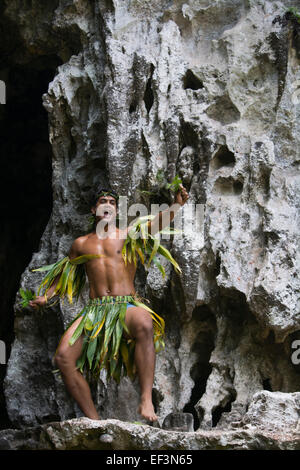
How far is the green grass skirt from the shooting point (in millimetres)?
4922

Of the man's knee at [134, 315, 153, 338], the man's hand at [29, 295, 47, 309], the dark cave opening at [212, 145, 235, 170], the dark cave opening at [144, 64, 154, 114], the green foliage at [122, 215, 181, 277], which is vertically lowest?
the man's knee at [134, 315, 153, 338]

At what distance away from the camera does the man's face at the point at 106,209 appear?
530 cm

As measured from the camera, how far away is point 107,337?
16.1 ft

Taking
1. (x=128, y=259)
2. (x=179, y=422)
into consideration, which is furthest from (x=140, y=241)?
(x=179, y=422)

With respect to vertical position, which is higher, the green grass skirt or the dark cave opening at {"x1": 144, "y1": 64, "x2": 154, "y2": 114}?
the dark cave opening at {"x1": 144, "y1": 64, "x2": 154, "y2": 114}

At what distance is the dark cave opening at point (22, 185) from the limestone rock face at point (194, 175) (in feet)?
7.08

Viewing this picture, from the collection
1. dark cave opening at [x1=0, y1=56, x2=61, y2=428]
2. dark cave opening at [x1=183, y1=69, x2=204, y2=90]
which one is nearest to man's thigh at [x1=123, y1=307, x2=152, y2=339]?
dark cave opening at [x1=183, y1=69, x2=204, y2=90]

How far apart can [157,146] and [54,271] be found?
4.62 feet

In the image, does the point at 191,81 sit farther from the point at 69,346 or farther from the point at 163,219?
the point at 69,346

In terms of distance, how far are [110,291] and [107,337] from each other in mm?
359

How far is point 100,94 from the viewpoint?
6.42 m

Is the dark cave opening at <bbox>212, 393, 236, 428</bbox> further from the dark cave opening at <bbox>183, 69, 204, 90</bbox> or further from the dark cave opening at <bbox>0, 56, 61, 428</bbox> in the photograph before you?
the dark cave opening at <bbox>0, 56, 61, 428</bbox>

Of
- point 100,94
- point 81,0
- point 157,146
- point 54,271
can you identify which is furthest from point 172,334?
point 81,0
